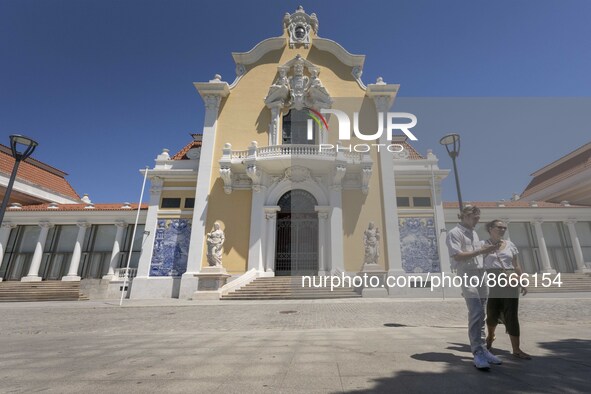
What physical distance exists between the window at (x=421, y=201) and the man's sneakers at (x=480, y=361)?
1547cm

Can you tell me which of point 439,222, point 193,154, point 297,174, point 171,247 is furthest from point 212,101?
point 439,222

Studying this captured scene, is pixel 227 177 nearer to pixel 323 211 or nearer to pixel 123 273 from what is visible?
pixel 323 211

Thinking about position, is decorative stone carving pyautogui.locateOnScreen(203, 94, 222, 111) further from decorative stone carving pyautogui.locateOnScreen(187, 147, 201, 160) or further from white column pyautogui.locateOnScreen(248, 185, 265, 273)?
white column pyautogui.locateOnScreen(248, 185, 265, 273)

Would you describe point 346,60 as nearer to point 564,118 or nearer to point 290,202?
point 290,202

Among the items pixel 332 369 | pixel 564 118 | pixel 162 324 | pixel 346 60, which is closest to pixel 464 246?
pixel 332 369

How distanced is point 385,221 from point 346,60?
11568 mm

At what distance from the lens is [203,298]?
517 inches

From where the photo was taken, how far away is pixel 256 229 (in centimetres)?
A: 1622

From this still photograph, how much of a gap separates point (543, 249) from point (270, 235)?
57.5 feet

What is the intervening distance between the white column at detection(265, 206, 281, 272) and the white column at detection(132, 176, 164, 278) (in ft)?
22.0

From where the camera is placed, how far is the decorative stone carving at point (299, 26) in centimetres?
2044

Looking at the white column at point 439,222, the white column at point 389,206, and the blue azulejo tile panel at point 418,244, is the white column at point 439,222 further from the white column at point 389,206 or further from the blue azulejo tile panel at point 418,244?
the white column at point 389,206

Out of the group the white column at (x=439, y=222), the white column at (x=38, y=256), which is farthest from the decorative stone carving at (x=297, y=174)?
the white column at (x=38, y=256)

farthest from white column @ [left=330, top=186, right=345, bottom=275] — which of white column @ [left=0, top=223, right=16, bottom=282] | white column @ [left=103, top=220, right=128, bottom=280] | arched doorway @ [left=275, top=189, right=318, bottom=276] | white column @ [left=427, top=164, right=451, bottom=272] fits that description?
white column @ [left=0, top=223, right=16, bottom=282]
